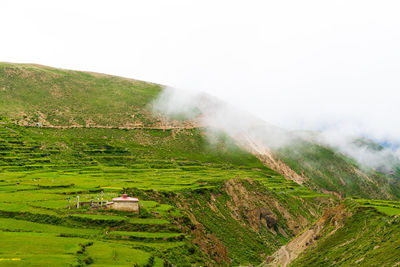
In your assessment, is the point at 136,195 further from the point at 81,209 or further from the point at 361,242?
the point at 361,242

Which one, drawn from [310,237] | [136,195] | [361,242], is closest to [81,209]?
[136,195]

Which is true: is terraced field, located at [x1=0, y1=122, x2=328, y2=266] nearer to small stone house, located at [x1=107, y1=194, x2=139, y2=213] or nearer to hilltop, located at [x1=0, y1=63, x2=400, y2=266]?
hilltop, located at [x1=0, y1=63, x2=400, y2=266]

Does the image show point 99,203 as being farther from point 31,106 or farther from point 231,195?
point 31,106

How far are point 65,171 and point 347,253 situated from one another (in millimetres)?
90183

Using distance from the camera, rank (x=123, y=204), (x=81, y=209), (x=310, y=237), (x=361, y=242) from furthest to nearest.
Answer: (x=310, y=237), (x=361, y=242), (x=123, y=204), (x=81, y=209)

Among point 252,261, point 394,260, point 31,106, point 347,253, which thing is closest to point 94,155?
point 31,106

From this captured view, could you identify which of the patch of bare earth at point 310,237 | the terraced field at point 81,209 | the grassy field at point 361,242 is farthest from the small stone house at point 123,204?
the patch of bare earth at point 310,237

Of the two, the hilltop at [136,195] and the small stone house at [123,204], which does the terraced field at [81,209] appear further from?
the small stone house at [123,204]

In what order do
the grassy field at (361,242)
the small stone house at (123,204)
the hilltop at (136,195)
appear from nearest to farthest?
the hilltop at (136,195), the grassy field at (361,242), the small stone house at (123,204)

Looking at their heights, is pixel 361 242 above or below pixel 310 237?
above

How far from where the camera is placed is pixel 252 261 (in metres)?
84.0

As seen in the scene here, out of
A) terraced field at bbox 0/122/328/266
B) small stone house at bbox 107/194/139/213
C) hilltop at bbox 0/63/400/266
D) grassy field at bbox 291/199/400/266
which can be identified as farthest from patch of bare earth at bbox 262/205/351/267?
small stone house at bbox 107/194/139/213

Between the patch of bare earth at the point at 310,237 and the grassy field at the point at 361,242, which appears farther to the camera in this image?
the patch of bare earth at the point at 310,237

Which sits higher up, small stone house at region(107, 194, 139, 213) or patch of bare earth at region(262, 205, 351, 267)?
small stone house at region(107, 194, 139, 213)
